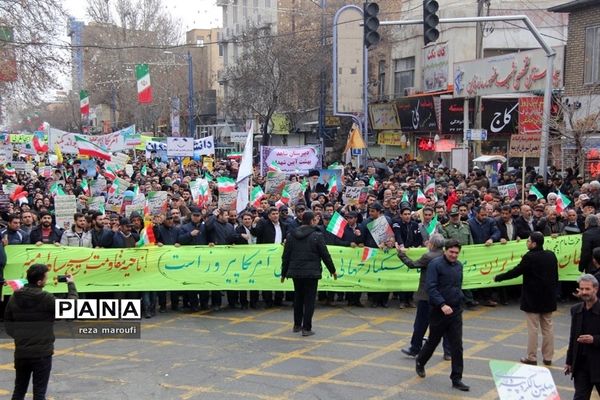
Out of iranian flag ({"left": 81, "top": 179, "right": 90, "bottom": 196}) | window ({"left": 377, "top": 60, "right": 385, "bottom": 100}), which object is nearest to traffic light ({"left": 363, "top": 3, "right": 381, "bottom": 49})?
iranian flag ({"left": 81, "top": 179, "right": 90, "bottom": 196})

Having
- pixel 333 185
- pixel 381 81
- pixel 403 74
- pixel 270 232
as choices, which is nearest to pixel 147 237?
pixel 270 232

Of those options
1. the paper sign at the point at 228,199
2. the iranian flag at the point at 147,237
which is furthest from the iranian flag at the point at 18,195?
the iranian flag at the point at 147,237

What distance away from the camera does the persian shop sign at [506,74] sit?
23766mm

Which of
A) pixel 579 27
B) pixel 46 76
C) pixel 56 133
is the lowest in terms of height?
pixel 56 133

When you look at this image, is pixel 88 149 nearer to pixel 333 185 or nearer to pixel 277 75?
pixel 333 185

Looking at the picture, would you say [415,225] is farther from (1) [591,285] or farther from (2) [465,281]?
(1) [591,285]

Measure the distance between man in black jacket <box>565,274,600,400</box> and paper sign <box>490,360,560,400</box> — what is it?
134 centimetres

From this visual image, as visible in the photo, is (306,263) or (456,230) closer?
(306,263)

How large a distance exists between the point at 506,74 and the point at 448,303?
63.2ft

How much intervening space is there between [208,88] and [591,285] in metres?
62.5

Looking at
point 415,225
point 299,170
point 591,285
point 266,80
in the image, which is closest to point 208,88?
point 266,80

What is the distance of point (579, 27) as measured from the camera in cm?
2209

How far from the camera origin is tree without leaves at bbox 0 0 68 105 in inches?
819

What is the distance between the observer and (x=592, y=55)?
21672mm
